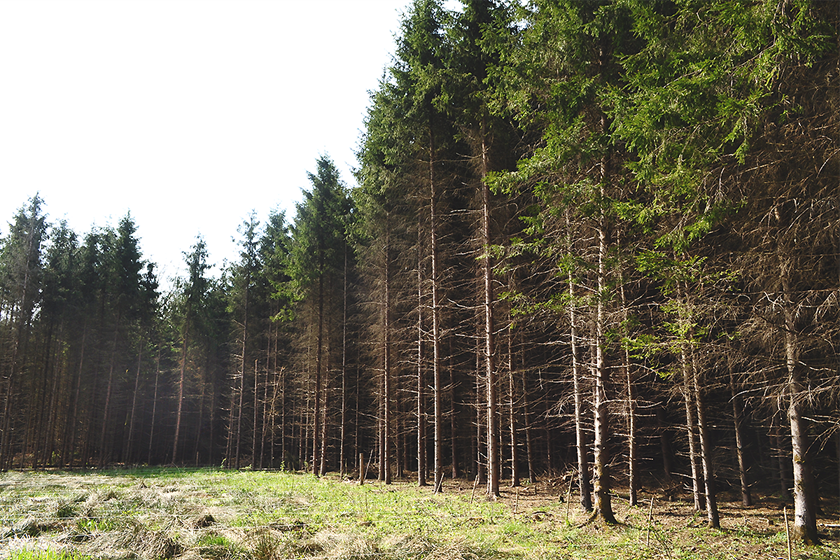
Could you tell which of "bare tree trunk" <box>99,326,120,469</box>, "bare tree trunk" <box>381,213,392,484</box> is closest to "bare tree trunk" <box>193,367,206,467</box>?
"bare tree trunk" <box>99,326,120,469</box>

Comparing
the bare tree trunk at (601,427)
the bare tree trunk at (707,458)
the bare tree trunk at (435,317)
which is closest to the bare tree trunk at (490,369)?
the bare tree trunk at (435,317)

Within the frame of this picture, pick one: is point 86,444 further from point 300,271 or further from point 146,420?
point 300,271

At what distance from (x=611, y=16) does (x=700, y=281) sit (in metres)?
5.87

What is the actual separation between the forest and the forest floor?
880 mm

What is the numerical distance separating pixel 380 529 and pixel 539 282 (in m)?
11.1

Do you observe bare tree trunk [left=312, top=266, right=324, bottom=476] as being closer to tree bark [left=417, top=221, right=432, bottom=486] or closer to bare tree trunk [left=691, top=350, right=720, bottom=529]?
tree bark [left=417, top=221, right=432, bottom=486]

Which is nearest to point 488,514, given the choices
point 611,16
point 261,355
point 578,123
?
point 578,123

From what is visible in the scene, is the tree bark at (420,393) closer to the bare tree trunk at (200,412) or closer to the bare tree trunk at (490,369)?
the bare tree trunk at (490,369)

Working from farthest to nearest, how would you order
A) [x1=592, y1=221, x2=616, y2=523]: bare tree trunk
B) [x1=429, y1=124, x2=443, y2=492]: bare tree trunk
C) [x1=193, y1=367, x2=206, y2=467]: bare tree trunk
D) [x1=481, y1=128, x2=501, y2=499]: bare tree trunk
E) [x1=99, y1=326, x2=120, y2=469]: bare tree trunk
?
[x1=193, y1=367, x2=206, y2=467]: bare tree trunk, [x1=99, y1=326, x2=120, y2=469]: bare tree trunk, [x1=429, y1=124, x2=443, y2=492]: bare tree trunk, [x1=481, y1=128, x2=501, y2=499]: bare tree trunk, [x1=592, y1=221, x2=616, y2=523]: bare tree trunk

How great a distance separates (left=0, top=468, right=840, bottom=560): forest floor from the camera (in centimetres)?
698

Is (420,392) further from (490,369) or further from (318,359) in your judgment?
(318,359)

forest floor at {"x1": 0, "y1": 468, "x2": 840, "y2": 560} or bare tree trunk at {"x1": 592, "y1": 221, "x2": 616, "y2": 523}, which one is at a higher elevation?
bare tree trunk at {"x1": 592, "y1": 221, "x2": 616, "y2": 523}

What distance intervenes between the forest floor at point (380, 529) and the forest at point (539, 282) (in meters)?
0.88

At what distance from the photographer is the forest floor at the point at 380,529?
6.98m
